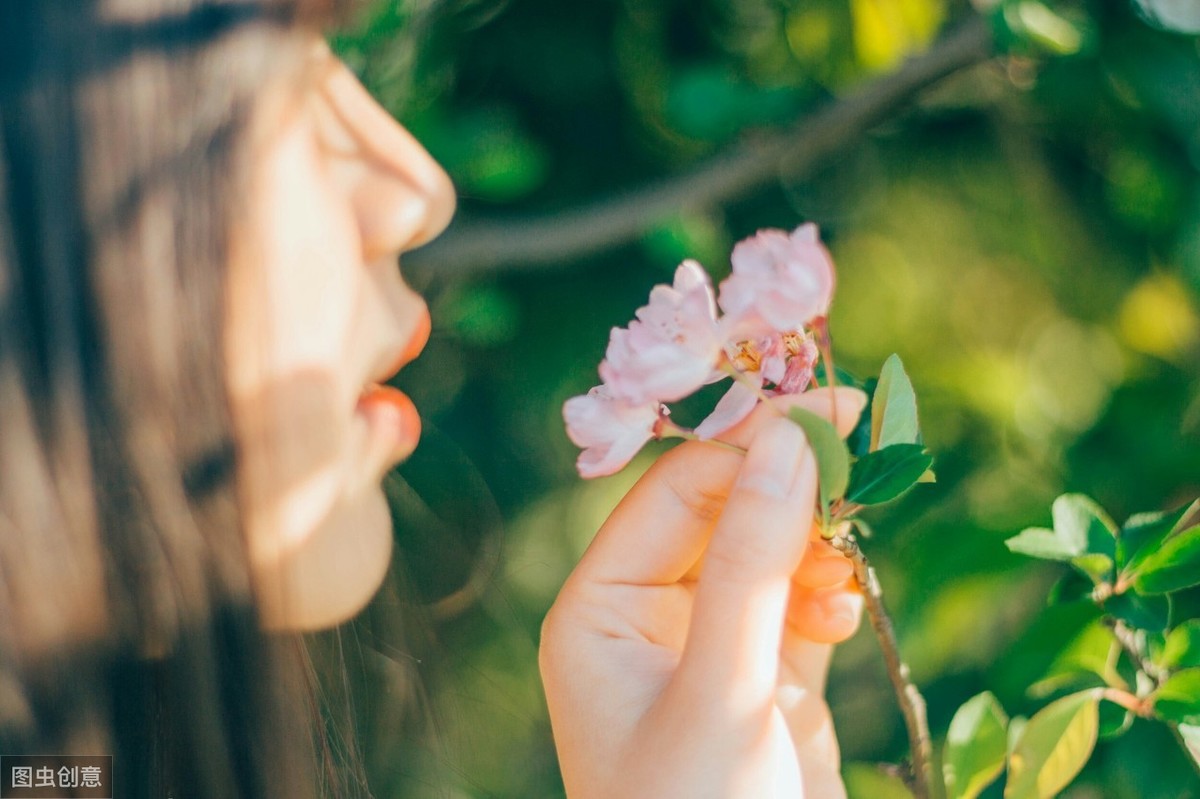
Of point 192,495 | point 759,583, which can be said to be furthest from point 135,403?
point 759,583

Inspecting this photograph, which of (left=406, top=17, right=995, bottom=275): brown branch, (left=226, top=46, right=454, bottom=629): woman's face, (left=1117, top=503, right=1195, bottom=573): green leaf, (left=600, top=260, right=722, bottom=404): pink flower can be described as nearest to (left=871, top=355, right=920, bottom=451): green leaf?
(left=600, top=260, right=722, bottom=404): pink flower

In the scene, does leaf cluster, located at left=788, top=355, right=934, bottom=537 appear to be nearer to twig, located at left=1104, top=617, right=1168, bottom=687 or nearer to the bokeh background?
twig, located at left=1104, top=617, right=1168, bottom=687

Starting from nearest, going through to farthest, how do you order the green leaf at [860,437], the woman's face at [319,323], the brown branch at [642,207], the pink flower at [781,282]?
the pink flower at [781,282], the green leaf at [860,437], the woman's face at [319,323], the brown branch at [642,207]

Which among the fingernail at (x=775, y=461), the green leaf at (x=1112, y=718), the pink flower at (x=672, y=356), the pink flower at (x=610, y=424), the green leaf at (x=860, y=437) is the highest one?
the pink flower at (x=672, y=356)

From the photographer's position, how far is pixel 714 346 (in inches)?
24.2

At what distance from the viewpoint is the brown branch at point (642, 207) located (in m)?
1.39

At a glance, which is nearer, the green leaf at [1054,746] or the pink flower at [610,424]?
the pink flower at [610,424]

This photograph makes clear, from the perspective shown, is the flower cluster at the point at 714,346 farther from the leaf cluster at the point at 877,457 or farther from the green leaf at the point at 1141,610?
the green leaf at the point at 1141,610

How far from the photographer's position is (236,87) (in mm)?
791

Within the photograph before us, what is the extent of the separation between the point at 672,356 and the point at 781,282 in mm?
81

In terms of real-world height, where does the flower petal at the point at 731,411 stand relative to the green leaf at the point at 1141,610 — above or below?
above

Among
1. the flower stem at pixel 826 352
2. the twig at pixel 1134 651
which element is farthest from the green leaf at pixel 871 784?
the flower stem at pixel 826 352

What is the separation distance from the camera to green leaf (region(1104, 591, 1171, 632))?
0.72 m

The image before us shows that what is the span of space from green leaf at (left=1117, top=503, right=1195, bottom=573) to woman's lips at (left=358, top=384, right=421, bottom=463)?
0.69 metres
